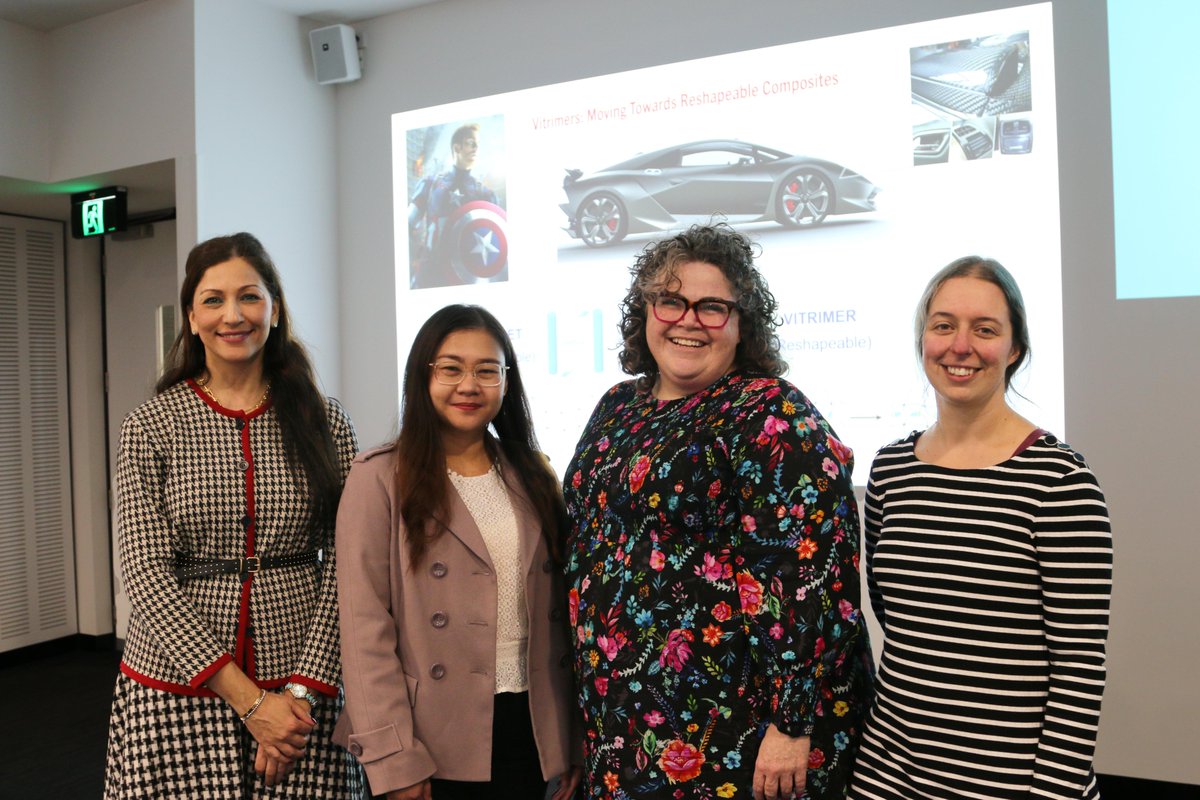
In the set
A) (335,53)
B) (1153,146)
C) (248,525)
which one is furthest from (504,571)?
(335,53)

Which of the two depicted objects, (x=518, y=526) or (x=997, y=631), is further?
(x=518, y=526)

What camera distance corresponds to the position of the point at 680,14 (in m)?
4.07

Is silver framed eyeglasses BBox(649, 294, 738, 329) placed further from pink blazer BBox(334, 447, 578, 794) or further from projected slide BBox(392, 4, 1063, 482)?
projected slide BBox(392, 4, 1063, 482)

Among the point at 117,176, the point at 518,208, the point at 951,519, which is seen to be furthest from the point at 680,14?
the point at 951,519

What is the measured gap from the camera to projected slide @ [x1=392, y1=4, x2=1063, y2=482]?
351cm

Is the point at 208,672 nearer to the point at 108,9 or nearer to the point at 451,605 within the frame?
the point at 451,605

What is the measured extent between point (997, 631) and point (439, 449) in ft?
3.26

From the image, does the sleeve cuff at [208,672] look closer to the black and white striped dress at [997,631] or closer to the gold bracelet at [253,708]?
the gold bracelet at [253,708]

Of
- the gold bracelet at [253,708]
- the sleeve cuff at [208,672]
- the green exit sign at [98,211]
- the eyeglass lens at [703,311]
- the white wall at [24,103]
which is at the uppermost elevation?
the white wall at [24,103]

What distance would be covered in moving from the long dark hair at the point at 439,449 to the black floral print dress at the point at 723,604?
222mm

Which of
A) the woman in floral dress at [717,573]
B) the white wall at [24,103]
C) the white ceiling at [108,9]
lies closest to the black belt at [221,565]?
the woman in floral dress at [717,573]

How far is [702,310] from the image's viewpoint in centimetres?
166

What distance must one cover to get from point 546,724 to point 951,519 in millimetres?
808

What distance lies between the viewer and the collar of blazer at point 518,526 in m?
1.70
